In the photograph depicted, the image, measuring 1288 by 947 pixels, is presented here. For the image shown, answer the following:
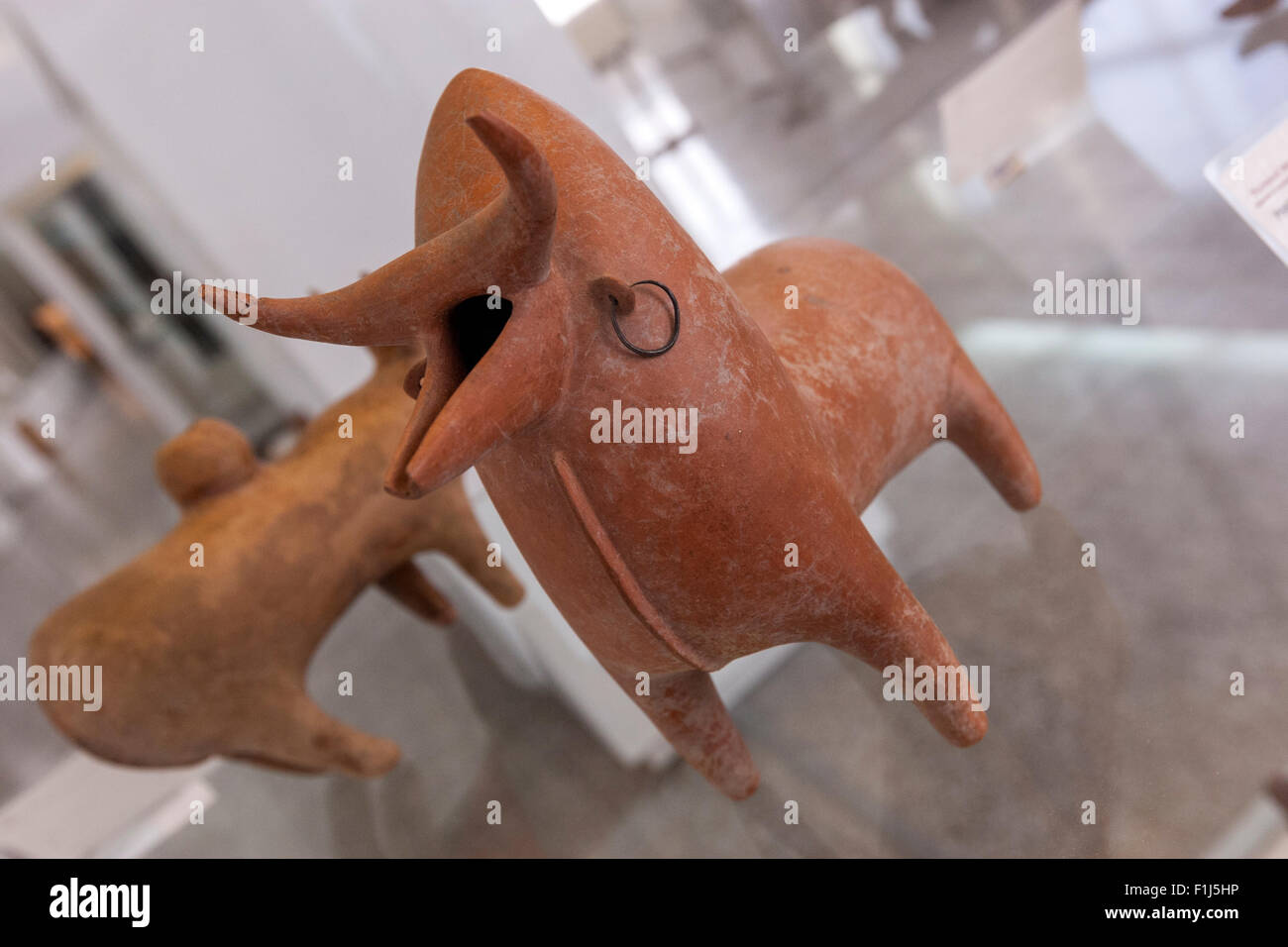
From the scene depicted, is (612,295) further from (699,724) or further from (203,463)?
(203,463)

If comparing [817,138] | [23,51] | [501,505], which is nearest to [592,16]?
[817,138]

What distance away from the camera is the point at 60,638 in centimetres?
109

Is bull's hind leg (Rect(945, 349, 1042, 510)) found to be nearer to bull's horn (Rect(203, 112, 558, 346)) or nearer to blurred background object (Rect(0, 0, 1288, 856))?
blurred background object (Rect(0, 0, 1288, 856))

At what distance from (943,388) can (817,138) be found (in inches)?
44.2

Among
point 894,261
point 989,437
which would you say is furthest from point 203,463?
point 894,261

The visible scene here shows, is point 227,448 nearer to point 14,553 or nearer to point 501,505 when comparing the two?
point 501,505

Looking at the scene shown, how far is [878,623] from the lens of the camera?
2.85 ft

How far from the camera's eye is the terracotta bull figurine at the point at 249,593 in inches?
43.3

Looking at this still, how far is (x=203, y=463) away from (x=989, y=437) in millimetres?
1011

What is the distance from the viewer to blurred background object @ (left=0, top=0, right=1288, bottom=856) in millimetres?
1144

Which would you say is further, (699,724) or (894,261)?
(894,261)

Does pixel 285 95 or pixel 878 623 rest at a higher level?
pixel 285 95

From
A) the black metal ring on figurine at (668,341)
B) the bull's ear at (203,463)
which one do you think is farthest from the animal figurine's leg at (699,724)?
the bull's ear at (203,463)

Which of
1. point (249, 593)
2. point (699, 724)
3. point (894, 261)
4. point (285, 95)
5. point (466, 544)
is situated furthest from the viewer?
point (894, 261)
